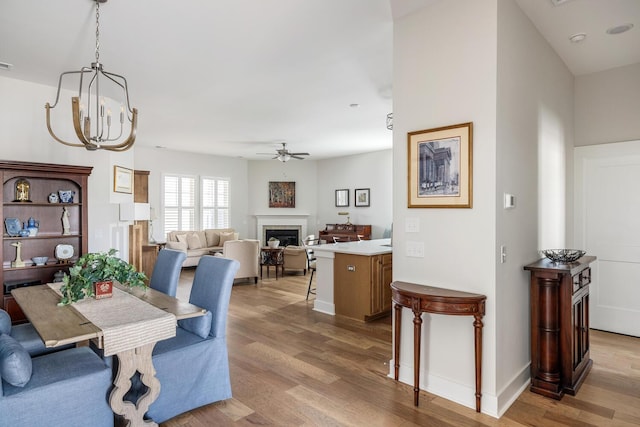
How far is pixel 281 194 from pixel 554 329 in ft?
29.4

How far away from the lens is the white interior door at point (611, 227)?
398cm

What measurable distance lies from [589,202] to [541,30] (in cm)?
214

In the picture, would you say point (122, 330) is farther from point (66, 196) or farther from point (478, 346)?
point (66, 196)

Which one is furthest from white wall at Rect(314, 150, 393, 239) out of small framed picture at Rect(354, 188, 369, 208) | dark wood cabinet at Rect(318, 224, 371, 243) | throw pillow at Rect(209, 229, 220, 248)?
throw pillow at Rect(209, 229, 220, 248)

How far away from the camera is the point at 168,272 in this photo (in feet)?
11.1

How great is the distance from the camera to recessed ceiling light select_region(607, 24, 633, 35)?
10.4 ft

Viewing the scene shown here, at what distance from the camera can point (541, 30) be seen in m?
3.21

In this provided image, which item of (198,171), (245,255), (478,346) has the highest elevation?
(198,171)

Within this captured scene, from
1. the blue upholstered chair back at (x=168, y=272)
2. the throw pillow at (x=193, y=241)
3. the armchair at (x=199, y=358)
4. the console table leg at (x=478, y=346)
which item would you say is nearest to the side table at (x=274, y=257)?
the throw pillow at (x=193, y=241)

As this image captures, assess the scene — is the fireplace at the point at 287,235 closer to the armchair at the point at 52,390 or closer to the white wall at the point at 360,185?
the white wall at the point at 360,185

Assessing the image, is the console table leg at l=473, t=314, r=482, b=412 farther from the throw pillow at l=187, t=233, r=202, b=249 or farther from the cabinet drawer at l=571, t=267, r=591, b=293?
the throw pillow at l=187, t=233, r=202, b=249

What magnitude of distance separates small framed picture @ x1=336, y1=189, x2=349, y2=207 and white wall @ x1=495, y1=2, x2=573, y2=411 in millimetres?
6900

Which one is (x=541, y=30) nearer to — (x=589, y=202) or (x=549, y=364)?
(x=589, y=202)

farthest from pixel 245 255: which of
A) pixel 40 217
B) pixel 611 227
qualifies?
pixel 611 227
